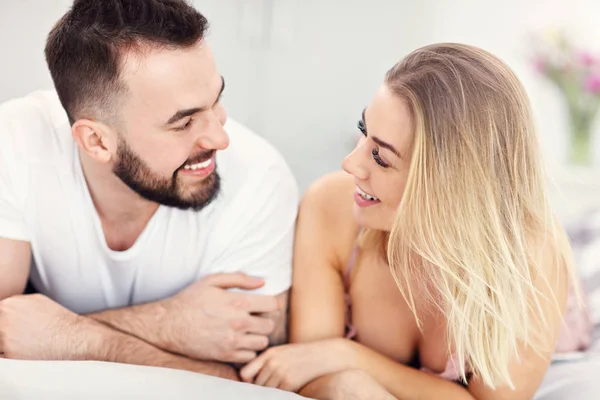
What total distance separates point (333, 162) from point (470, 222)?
922 mm

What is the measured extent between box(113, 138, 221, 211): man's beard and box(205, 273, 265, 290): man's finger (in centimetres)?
14

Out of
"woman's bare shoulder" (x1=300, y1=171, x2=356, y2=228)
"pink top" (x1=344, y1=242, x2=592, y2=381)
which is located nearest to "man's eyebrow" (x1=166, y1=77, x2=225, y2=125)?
"woman's bare shoulder" (x1=300, y1=171, x2=356, y2=228)

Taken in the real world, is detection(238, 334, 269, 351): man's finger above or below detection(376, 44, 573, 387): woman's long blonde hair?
below

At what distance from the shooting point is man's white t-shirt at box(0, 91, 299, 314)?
1.32m

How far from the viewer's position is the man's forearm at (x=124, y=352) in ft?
4.12

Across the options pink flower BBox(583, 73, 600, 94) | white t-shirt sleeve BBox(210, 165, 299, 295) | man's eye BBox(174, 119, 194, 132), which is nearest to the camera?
man's eye BBox(174, 119, 194, 132)

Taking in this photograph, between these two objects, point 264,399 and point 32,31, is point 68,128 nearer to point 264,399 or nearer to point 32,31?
point 32,31

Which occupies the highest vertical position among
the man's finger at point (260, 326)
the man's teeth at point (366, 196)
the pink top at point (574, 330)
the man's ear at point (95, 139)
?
the man's ear at point (95, 139)

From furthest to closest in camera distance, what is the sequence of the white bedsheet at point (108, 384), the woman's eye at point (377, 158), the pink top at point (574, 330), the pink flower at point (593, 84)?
the pink flower at point (593, 84), the pink top at point (574, 330), the woman's eye at point (377, 158), the white bedsheet at point (108, 384)

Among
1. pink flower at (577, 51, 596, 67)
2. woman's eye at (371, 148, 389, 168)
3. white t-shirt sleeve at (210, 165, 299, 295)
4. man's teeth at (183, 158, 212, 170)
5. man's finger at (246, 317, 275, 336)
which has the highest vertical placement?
pink flower at (577, 51, 596, 67)

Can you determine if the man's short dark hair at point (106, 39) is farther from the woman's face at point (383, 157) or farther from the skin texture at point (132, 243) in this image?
the woman's face at point (383, 157)

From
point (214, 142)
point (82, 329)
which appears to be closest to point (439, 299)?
point (214, 142)

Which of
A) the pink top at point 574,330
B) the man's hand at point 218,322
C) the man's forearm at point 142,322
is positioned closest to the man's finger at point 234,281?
the man's hand at point 218,322

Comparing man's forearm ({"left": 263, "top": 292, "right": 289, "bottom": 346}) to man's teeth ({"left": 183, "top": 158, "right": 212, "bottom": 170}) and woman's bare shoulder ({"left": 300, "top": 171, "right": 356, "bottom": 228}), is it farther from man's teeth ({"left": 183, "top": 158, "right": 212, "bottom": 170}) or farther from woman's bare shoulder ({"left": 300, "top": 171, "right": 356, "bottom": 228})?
man's teeth ({"left": 183, "top": 158, "right": 212, "bottom": 170})
